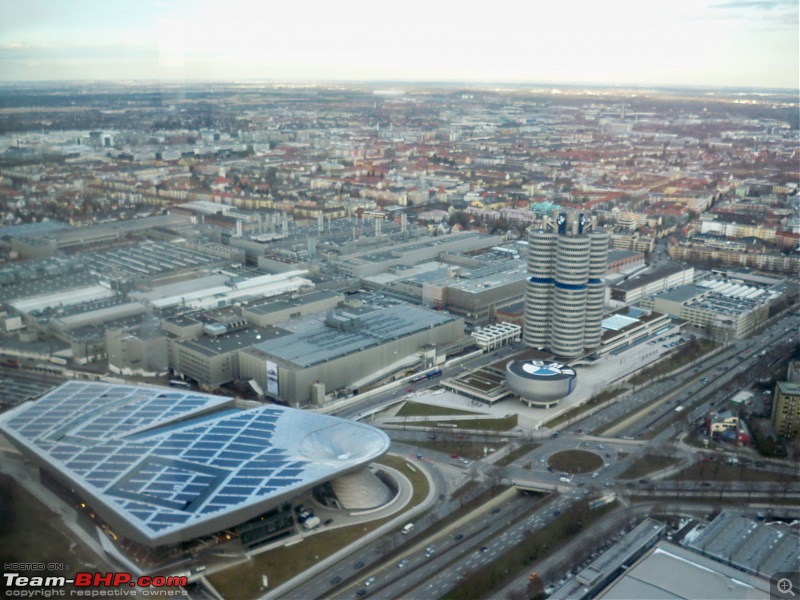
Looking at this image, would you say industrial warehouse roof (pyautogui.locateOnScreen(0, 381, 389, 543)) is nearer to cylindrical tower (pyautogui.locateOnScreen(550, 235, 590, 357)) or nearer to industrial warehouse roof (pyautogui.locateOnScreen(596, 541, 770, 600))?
industrial warehouse roof (pyautogui.locateOnScreen(596, 541, 770, 600))

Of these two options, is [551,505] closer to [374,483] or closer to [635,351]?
[374,483]

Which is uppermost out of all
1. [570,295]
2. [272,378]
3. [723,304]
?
[570,295]

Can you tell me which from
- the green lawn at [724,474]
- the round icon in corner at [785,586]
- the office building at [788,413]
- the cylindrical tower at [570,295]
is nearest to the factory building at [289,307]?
the cylindrical tower at [570,295]

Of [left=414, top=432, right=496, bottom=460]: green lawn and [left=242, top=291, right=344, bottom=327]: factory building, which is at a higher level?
[left=242, top=291, right=344, bottom=327]: factory building

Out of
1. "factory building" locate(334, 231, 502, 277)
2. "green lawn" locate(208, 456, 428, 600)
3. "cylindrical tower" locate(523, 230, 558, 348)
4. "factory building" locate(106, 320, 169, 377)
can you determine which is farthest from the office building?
"factory building" locate(106, 320, 169, 377)

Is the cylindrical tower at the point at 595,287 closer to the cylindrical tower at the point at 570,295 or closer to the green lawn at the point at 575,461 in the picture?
the cylindrical tower at the point at 570,295

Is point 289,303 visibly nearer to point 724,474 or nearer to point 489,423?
point 489,423

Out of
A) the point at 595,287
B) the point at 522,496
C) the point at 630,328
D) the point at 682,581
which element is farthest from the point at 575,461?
the point at 630,328
